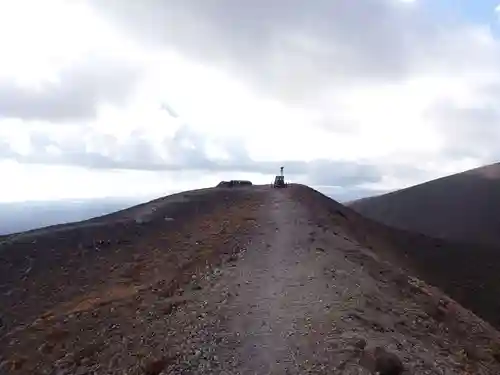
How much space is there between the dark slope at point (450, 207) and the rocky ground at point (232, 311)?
2327 inches

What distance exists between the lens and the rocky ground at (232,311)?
15.7 meters

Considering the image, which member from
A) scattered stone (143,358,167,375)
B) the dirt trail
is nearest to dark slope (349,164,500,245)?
the dirt trail

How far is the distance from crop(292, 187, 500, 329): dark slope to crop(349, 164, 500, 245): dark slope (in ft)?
95.4

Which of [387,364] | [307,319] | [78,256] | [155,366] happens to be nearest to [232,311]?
[307,319]

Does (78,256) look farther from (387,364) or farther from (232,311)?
(387,364)

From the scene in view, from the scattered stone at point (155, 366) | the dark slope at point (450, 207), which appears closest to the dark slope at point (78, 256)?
the scattered stone at point (155, 366)

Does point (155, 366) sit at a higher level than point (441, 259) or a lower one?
lower

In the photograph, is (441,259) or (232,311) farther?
(441,259)

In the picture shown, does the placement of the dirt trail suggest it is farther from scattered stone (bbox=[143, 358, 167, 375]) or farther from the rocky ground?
scattered stone (bbox=[143, 358, 167, 375])

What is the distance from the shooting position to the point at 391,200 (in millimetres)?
105062

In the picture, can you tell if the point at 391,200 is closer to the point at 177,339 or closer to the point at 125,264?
the point at 125,264

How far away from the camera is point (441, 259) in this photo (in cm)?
4859

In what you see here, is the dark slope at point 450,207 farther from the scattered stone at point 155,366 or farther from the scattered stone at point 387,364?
the scattered stone at point 155,366

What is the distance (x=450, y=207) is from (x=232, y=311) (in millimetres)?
85434
